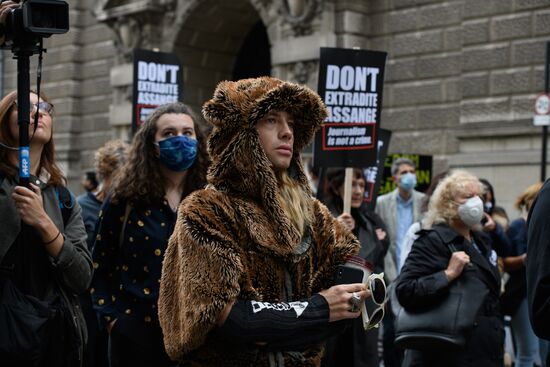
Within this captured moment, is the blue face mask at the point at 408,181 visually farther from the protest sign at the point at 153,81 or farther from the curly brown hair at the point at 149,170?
the curly brown hair at the point at 149,170

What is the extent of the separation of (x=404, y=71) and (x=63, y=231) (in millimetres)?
9630

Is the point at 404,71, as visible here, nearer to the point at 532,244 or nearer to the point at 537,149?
the point at 537,149

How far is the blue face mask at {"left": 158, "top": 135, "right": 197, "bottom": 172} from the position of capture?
4.71 meters

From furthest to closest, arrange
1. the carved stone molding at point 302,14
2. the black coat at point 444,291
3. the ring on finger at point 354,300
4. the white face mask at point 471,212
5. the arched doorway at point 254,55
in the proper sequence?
the arched doorway at point 254,55
the carved stone molding at point 302,14
the white face mask at point 471,212
the black coat at point 444,291
the ring on finger at point 354,300

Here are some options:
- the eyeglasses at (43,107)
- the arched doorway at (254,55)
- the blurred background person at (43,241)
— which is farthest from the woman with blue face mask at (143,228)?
the arched doorway at (254,55)

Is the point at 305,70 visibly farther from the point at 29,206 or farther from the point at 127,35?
the point at 29,206

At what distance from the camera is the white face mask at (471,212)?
18.2 feet

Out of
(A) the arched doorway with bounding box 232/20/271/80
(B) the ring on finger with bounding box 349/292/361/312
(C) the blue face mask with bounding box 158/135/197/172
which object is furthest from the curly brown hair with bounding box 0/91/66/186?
(A) the arched doorway with bounding box 232/20/271/80

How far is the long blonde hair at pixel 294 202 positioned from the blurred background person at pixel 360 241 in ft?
7.64

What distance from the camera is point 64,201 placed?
427 cm

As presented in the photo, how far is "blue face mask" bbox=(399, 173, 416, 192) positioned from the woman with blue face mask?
13.7ft

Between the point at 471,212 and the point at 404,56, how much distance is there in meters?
8.02

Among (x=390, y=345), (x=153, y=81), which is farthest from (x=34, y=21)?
(x=390, y=345)

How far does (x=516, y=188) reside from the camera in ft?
37.1
